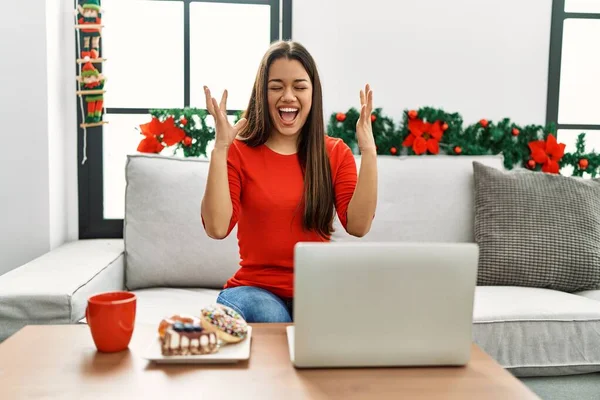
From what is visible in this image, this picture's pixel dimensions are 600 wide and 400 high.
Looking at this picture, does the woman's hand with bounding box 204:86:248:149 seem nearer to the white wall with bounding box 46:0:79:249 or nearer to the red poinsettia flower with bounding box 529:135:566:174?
the white wall with bounding box 46:0:79:249

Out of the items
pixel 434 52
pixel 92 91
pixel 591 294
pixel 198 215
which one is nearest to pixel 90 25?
pixel 92 91

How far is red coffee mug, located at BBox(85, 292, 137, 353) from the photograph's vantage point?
91 centimetres

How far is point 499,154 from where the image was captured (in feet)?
7.94

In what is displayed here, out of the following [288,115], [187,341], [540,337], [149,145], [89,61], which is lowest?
[540,337]

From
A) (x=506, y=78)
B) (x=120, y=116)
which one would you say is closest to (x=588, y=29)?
(x=506, y=78)

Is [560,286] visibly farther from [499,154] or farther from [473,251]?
[473,251]

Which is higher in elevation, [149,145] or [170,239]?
[149,145]

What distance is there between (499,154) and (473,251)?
68.1 inches

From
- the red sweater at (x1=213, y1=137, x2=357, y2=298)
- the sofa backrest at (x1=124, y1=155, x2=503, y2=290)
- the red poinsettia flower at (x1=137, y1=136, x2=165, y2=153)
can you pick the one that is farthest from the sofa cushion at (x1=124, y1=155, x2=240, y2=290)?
the red sweater at (x1=213, y1=137, x2=357, y2=298)

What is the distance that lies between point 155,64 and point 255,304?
1.55 meters

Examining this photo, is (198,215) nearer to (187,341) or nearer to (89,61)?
(89,61)

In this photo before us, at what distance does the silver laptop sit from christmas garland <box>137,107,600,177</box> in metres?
1.60

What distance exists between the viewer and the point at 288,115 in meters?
1.46

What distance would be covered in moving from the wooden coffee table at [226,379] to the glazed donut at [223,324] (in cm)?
4
